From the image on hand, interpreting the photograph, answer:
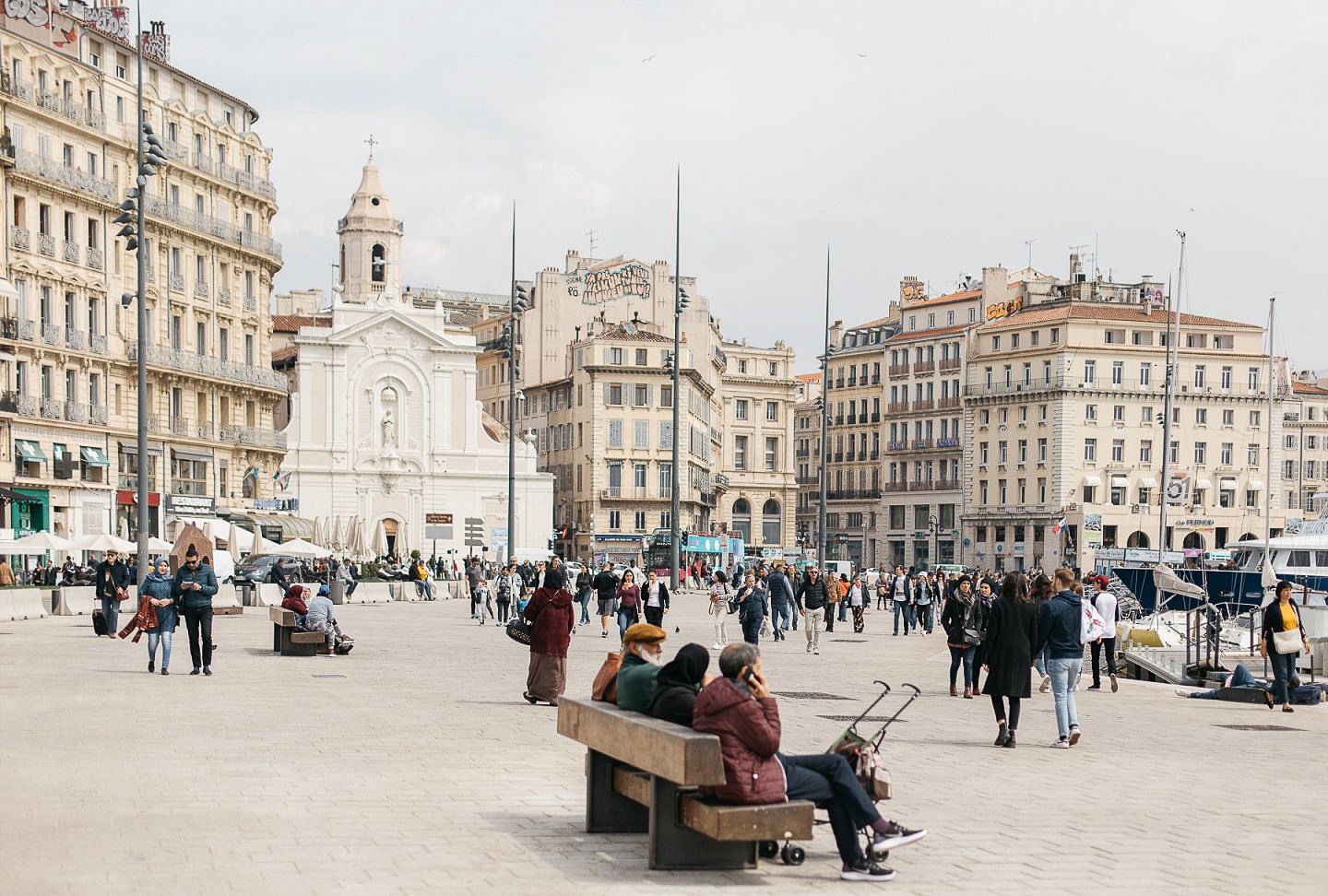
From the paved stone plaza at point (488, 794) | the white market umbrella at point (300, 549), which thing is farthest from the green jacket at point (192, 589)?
the white market umbrella at point (300, 549)

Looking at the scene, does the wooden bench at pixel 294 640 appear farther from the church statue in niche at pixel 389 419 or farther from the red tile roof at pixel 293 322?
the red tile roof at pixel 293 322

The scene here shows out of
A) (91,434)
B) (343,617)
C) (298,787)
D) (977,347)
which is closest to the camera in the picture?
(298,787)

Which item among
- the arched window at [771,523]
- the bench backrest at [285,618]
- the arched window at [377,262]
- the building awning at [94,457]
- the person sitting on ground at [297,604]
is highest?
the arched window at [377,262]

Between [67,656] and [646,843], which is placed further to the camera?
[67,656]

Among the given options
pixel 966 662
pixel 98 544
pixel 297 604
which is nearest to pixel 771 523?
pixel 98 544

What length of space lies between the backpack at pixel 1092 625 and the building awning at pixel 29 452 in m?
38.2

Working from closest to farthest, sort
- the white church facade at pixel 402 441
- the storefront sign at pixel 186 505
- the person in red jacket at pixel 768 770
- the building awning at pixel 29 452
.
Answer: the person in red jacket at pixel 768 770 → the building awning at pixel 29 452 → the storefront sign at pixel 186 505 → the white church facade at pixel 402 441

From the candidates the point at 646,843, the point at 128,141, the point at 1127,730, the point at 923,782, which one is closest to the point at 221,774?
the point at 646,843

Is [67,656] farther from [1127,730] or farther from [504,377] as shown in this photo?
[504,377]

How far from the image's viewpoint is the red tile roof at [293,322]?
4316 inches

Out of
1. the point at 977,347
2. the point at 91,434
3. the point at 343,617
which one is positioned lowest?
the point at 343,617

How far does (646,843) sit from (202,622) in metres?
13.3

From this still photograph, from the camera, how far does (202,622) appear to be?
22.0 m

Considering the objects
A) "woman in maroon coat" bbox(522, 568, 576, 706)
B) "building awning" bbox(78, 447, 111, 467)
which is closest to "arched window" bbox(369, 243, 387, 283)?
"building awning" bbox(78, 447, 111, 467)
